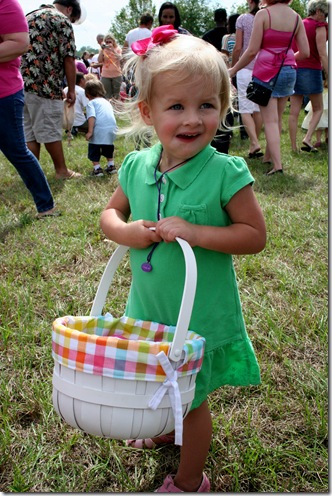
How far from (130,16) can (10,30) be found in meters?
30.2

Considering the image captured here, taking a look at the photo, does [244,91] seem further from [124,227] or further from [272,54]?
[124,227]

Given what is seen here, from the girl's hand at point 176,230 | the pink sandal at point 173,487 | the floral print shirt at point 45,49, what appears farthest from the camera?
the floral print shirt at point 45,49

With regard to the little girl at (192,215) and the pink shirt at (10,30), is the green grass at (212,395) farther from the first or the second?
the pink shirt at (10,30)

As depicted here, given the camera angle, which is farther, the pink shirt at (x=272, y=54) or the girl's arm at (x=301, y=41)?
the girl's arm at (x=301, y=41)

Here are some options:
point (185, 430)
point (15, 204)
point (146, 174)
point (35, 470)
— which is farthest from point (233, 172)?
point (15, 204)

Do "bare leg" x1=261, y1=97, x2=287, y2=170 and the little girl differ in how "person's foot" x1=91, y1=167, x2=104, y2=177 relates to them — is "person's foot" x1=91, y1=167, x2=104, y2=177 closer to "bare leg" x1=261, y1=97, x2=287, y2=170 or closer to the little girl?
"bare leg" x1=261, y1=97, x2=287, y2=170

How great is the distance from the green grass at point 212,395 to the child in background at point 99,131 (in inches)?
83.6

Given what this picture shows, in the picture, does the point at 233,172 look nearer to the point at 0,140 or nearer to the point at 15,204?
the point at 0,140

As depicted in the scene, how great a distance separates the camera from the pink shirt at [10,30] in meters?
3.41

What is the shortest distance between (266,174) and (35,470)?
13.2 feet

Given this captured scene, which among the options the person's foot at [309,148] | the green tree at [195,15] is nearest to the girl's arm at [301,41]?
the person's foot at [309,148]

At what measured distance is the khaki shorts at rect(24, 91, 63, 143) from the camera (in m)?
4.88

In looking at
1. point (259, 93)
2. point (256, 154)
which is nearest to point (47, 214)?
point (259, 93)

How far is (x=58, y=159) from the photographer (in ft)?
17.7
